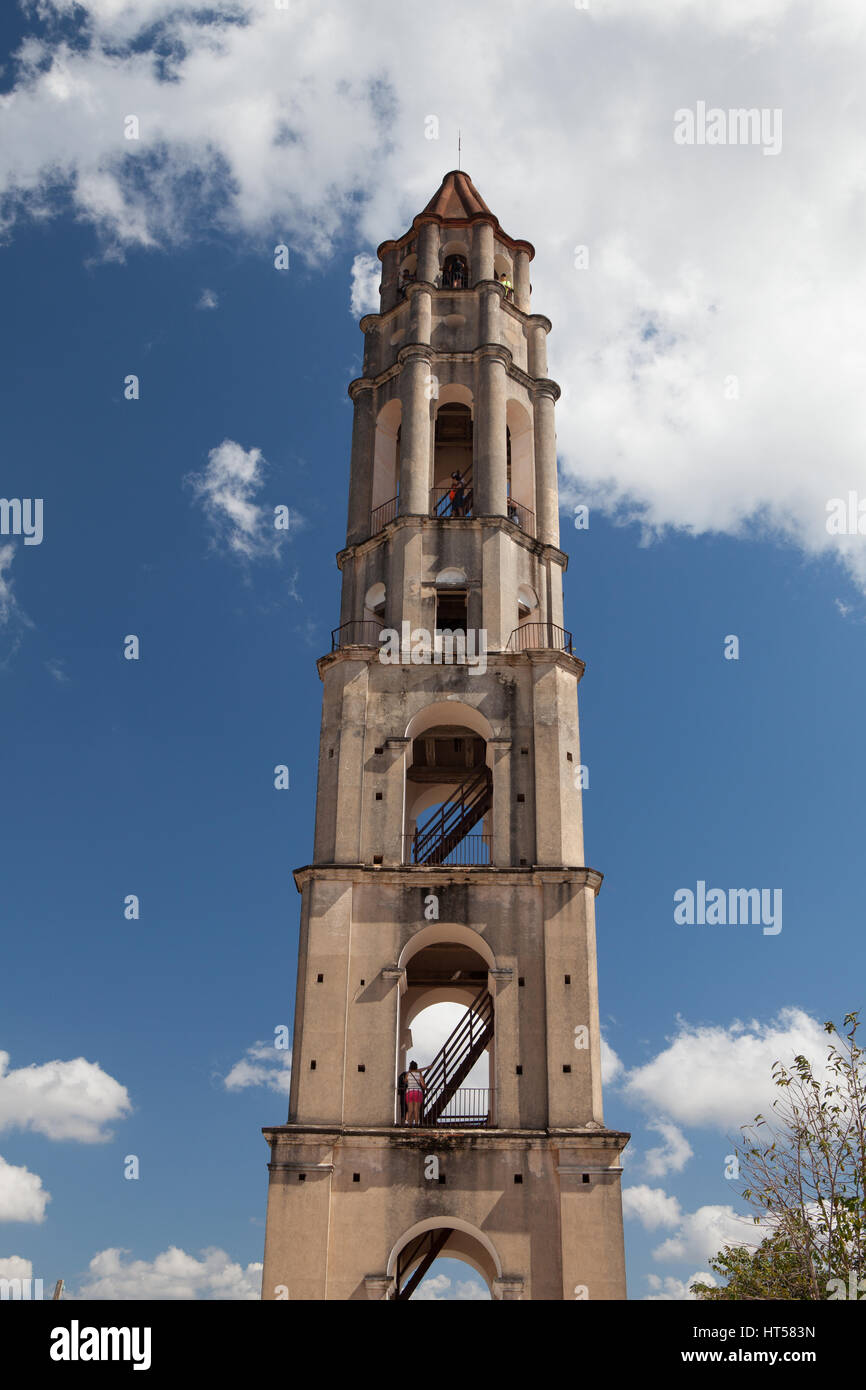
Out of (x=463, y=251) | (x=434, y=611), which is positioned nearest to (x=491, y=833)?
(x=434, y=611)

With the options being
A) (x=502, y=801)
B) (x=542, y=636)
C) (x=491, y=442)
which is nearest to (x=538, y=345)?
(x=491, y=442)

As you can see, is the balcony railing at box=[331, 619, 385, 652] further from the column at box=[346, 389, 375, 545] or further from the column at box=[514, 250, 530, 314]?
the column at box=[514, 250, 530, 314]

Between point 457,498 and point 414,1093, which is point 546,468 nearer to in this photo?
point 457,498

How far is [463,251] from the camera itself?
143 ft

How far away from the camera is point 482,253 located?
4219 cm

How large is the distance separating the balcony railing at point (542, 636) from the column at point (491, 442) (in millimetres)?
3527

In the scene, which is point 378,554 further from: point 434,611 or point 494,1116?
point 494,1116

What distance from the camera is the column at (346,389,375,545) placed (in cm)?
3806

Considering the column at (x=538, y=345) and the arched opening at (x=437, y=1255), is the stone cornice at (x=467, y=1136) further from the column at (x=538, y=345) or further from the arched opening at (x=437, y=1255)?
the column at (x=538, y=345)

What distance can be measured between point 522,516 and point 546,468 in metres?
1.83

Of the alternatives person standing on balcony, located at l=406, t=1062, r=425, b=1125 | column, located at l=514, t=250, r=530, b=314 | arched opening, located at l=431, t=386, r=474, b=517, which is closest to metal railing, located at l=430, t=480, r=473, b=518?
arched opening, located at l=431, t=386, r=474, b=517

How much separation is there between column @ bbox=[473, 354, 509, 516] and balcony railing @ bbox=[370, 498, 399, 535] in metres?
2.76

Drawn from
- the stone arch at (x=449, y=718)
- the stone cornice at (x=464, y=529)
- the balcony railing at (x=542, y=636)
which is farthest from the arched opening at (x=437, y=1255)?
the stone cornice at (x=464, y=529)
